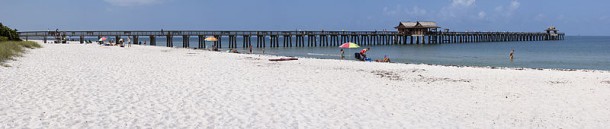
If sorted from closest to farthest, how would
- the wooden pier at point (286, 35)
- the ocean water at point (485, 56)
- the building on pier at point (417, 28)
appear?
the ocean water at point (485, 56)
the wooden pier at point (286, 35)
the building on pier at point (417, 28)

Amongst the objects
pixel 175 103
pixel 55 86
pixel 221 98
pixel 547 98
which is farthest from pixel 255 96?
Result: pixel 547 98

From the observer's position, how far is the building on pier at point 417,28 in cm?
6457

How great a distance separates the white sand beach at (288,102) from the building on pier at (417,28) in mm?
52815

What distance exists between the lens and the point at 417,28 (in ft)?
213

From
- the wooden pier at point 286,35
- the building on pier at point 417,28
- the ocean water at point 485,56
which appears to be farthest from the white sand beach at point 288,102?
the building on pier at point 417,28

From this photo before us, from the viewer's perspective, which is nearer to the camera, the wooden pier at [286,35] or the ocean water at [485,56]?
the ocean water at [485,56]

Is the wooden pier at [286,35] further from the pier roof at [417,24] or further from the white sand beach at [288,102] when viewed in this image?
the white sand beach at [288,102]

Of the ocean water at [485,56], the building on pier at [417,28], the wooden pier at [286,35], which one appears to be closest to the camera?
the ocean water at [485,56]

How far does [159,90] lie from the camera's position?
31.0ft

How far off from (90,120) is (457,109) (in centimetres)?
499

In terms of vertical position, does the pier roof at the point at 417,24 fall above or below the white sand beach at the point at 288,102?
above

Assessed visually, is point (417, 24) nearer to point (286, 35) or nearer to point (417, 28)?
point (417, 28)

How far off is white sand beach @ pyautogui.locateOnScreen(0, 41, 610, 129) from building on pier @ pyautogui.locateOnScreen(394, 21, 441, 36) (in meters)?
52.8

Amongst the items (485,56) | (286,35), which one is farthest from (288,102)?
(286,35)
